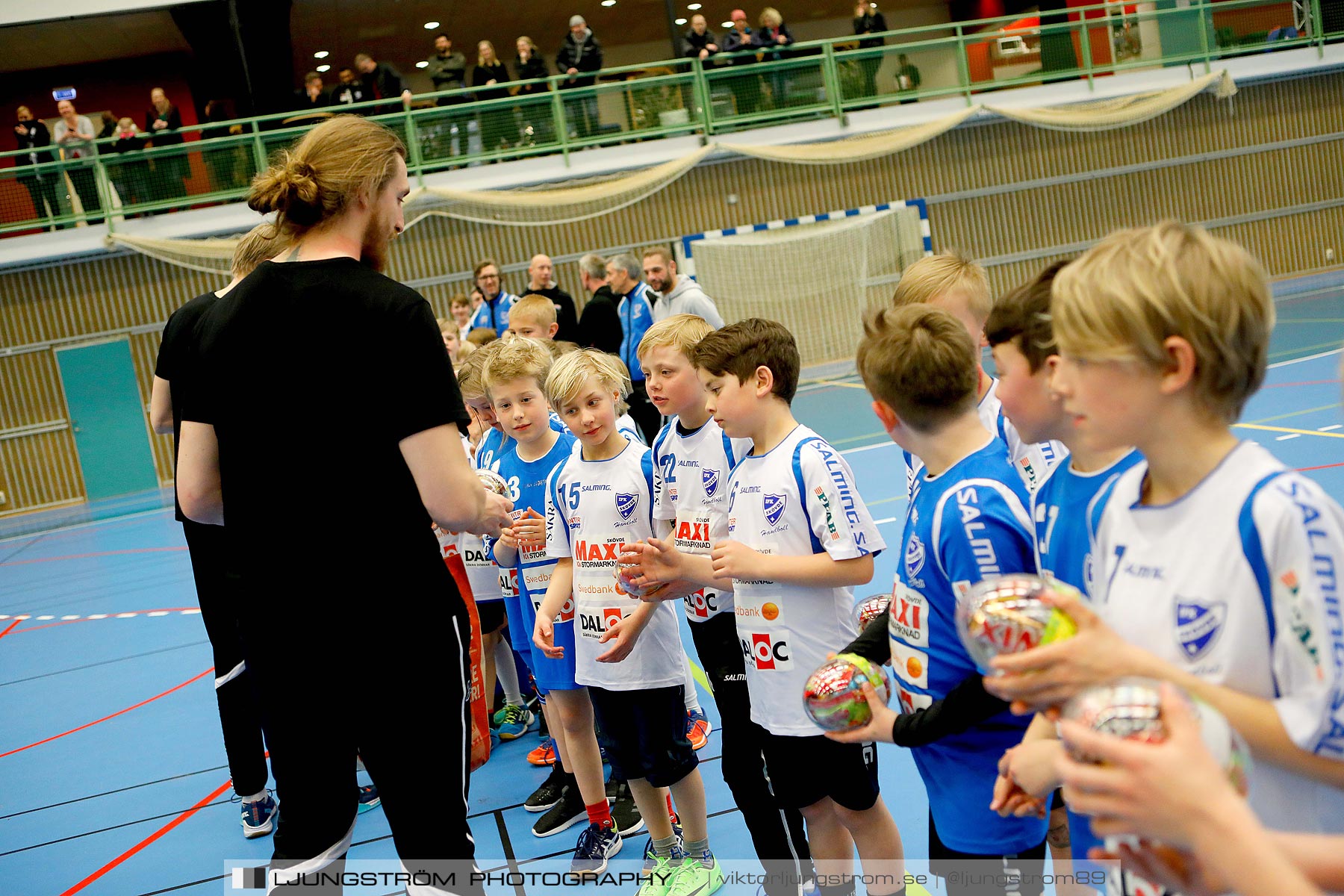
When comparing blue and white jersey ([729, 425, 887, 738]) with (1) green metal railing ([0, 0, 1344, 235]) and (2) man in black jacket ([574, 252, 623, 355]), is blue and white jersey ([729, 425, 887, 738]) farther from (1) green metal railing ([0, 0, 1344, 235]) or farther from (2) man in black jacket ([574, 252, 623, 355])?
(1) green metal railing ([0, 0, 1344, 235])

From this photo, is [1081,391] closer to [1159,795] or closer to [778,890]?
[1159,795]

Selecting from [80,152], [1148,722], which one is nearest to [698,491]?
[1148,722]

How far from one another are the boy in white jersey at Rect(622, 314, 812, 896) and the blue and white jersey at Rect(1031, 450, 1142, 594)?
923 mm

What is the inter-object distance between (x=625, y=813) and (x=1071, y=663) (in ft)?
9.26

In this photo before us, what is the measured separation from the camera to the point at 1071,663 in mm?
1104

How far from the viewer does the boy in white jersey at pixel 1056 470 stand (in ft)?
5.08

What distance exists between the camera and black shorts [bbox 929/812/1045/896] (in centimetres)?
193

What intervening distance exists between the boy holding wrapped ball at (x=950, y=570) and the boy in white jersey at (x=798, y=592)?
368mm

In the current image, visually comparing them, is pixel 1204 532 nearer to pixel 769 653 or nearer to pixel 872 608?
pixel 872 608

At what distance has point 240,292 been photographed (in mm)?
1904

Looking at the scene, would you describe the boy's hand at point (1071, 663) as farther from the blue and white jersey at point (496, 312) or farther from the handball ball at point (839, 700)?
the blue and white jersey at point (496, 312)

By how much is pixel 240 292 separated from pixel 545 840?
7.92ft

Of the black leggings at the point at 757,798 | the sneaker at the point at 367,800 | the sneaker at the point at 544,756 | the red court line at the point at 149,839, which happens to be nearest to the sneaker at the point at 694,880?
the black leggings at the point at 757,798

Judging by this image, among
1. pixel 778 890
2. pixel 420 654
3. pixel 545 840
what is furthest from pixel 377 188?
pixel 545 840
